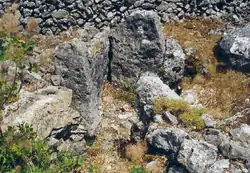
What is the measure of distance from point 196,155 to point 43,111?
15.7ft

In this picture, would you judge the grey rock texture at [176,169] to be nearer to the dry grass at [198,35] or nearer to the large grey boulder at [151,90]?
the large grey boulder at [151,90]

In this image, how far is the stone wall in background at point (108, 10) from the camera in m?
16.3

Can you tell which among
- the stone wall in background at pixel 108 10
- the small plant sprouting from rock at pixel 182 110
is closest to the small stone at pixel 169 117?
the small plant sprouting from rock at pixel 182 110

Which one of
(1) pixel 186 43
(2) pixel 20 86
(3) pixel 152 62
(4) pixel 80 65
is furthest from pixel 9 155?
(1) pixel 186 43

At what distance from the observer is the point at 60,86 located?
14.7 m

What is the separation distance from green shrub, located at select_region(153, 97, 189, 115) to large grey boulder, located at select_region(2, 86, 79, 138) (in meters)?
2.66

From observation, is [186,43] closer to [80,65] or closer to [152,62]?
[152,62]

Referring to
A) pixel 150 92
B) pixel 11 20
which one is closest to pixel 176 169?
pixel 150 92

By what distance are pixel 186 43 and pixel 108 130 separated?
15.6 ft

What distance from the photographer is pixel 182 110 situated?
13.9m

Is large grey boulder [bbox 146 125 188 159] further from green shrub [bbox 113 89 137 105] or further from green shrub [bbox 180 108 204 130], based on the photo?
green shrub [bbox 113 89 137 105]

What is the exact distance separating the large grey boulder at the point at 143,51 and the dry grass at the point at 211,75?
862mm

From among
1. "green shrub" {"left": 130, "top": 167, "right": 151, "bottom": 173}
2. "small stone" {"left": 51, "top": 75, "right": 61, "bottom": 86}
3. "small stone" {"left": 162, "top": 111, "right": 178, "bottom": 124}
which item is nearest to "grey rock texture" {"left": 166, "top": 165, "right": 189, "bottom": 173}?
"green shrub" {"left": 130, "top": 167, "right": 151, "bottom": 173}

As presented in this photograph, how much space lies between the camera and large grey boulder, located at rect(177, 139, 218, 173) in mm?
12227
